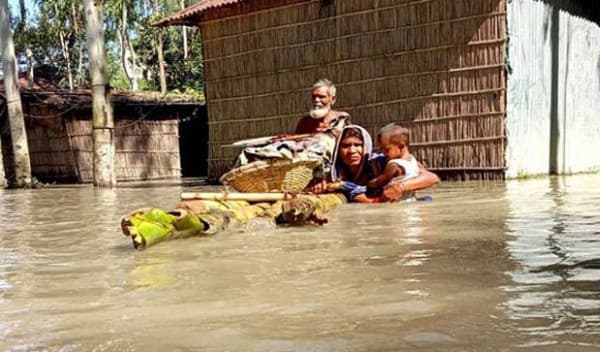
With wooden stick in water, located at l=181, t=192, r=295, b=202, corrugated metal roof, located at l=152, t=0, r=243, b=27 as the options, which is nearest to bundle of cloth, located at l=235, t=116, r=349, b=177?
wooden stick in water, located at l=181, t=192, r=295, b=202

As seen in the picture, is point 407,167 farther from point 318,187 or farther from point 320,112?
point 320,112

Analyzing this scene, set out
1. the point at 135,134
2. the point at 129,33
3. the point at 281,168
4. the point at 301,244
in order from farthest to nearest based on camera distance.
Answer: the point at 129,33
the point at 135,134
the point at 281,168
the point at 301,244

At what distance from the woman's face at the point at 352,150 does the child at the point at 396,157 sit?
19 cm

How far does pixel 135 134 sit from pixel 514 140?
1117 centimetres

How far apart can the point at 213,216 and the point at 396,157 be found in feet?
7.36

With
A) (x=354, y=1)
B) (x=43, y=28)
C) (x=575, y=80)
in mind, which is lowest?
(x=575, y=80)

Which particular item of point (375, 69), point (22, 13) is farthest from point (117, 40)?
point (375, 69)

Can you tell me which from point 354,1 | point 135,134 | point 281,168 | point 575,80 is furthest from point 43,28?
point 281,168

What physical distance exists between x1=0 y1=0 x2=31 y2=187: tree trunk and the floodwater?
10.0 metres

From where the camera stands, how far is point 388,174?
19.4 ft

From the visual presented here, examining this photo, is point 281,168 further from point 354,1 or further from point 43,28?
point 43,28

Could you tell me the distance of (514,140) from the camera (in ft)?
32.7

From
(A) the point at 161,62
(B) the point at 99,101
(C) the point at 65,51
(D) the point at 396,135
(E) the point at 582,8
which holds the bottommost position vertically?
(D) the point at 396,135

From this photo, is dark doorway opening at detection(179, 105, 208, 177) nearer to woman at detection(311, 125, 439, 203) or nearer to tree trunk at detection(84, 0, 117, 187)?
tree trunk at detection(84, 0, 117, 187)
